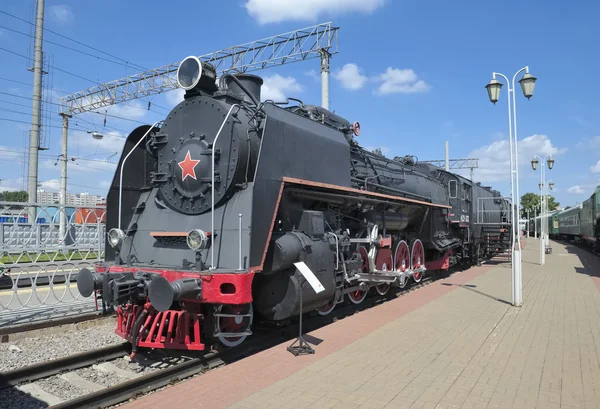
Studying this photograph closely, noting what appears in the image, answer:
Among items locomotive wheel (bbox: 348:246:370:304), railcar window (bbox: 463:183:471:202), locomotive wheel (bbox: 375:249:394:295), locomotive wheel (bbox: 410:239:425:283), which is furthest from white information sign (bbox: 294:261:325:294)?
railcar window (bbox: 463:183:471:202)

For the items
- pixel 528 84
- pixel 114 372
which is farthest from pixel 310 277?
pixel 528 84

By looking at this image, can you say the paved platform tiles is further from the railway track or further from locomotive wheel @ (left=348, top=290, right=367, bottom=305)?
locomotive wheel @ (left=348, top=290, right=367, bottom=305)

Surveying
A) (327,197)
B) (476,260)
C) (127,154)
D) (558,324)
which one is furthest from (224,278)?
(476,260)

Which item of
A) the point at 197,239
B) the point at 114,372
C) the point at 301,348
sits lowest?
the point at 114,372

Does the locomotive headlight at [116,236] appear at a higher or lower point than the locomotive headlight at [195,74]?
lower

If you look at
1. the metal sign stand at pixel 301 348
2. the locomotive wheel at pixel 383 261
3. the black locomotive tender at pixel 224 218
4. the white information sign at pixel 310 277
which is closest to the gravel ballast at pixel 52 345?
the black locomotive tender at pixel 224 218

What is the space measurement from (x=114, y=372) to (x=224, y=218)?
226 cm

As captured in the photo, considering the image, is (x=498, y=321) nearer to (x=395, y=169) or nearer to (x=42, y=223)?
(x=395, y=169)

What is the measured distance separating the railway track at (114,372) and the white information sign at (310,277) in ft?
4.54

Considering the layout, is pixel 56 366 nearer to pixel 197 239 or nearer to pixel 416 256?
pixel 197 239

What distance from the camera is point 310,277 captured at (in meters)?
5.32

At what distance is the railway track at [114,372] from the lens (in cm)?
413

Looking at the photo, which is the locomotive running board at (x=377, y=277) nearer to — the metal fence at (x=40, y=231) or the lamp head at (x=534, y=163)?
the metal fence at (x=40, y=231)

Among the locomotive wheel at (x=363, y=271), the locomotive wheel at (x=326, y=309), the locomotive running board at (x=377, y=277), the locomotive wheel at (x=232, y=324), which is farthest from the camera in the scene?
the locomotive wheel at (x=363, y=271)
